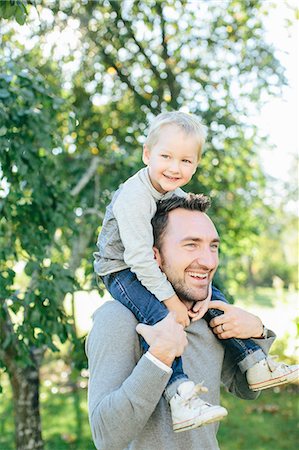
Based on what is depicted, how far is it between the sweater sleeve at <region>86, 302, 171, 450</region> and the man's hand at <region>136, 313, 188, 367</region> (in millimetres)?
40

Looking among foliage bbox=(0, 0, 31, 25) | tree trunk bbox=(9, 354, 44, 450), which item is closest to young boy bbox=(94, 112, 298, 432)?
foliage bbox=(0, 0, 31, 25)

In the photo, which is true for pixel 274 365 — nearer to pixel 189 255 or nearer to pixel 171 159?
pixel 189 255

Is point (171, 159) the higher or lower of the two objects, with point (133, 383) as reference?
higher

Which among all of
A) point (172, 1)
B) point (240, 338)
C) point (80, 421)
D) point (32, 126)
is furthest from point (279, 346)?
point (240, 338)

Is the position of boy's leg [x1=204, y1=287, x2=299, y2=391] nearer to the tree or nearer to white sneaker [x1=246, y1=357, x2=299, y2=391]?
white sneaker [x1=246, y1=357, x2=299, y2=391]

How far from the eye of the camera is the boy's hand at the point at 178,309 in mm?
2229

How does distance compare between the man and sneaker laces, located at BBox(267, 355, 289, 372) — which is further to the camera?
sneaker laces, located at BBox(267, 355, 289, 372)

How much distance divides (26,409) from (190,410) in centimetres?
313

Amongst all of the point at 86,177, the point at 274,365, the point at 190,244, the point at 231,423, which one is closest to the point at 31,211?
the point at 86,177

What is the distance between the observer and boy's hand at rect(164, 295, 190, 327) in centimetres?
223

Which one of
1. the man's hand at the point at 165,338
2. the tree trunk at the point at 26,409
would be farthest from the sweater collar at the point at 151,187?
the tree trunk at the point at 26,409

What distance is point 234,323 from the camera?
2295 mm

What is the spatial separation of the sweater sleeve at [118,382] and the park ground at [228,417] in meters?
4.22

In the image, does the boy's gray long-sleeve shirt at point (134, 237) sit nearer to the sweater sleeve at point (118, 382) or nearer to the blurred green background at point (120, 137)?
the sweater sleeve at point (118, 382)
